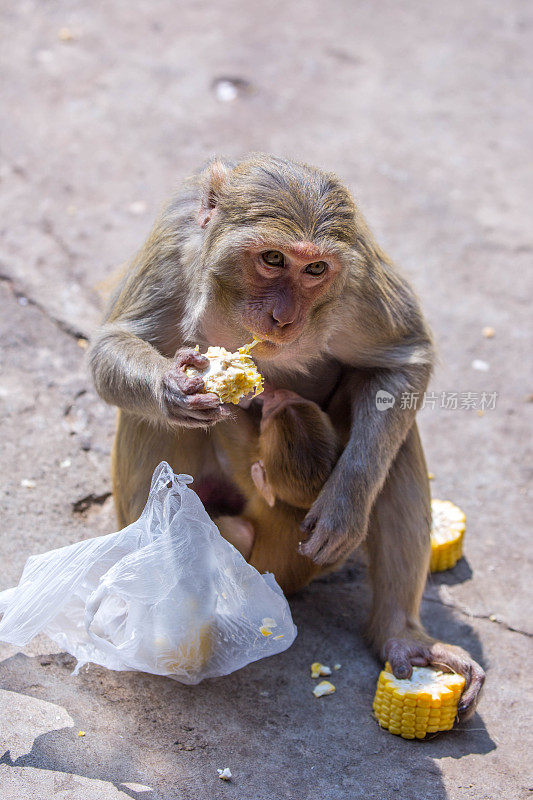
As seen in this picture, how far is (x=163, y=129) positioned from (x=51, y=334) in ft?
8.89

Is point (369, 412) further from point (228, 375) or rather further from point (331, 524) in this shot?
point (228, 375)

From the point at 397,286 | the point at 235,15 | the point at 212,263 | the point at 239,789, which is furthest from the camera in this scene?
the point at 235,15

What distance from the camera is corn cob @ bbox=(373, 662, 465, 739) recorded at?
334 cm

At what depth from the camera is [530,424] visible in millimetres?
5223

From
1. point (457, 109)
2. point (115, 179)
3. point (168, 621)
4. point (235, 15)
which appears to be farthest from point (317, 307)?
point (235, 15)

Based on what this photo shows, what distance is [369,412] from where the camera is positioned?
11.9 feet

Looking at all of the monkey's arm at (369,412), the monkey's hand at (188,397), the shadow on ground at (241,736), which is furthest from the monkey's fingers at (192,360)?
the shadow on ground at (241,736)

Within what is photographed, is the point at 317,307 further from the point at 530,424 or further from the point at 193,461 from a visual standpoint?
the point at 530,424

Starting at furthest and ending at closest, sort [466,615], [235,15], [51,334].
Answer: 1. [235,15]
2. [51,334]
3. [466,615]

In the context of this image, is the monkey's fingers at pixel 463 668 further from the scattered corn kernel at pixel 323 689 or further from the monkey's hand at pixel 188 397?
the monkey's hand at pixel 188 397

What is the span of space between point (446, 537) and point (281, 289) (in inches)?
70.8

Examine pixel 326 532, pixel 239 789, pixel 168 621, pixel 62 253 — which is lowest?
pixel 239 789

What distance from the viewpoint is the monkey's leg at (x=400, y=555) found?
3.72 metres

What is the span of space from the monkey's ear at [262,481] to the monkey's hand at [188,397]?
57cm
